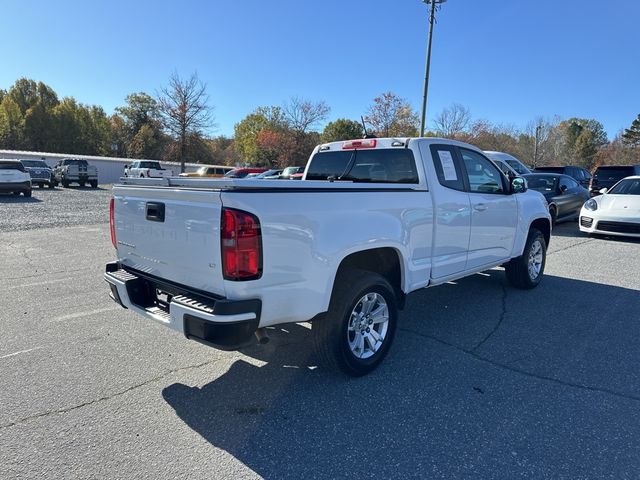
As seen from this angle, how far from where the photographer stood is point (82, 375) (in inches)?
137

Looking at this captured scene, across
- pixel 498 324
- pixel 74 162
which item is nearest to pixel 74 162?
pixel 74 162

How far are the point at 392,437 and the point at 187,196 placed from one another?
2.07m

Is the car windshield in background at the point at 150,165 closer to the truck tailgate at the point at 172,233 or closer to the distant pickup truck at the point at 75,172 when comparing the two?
the distant pickup truck at the point at 75,172

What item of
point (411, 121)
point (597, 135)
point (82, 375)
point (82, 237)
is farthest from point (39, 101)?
point (597, 135)

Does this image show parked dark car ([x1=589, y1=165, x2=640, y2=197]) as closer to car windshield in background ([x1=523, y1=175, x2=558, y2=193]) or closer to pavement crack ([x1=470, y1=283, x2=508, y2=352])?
car windshield in background ([x1=523, y1=175, x2=558, y2=193])

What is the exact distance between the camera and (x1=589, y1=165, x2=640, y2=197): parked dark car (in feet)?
55.0

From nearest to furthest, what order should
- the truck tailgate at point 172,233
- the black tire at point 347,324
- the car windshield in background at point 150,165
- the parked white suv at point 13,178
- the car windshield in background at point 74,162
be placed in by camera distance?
the truck tailgate at point 172,233 → the black tire at point 347,324 → the parked white suv at point 13,178 → the car windshield in background at point 74,162 → the car windshield in background at point 150,165

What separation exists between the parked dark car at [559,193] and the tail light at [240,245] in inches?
453

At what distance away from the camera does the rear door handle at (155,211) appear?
10.1ft

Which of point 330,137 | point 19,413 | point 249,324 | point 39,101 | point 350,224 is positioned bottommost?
point 19,413

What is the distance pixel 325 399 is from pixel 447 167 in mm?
2647

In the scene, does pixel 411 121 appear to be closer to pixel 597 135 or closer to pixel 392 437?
pixel 392 437

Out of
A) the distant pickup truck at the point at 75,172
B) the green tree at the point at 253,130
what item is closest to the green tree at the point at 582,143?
the green tree at the point at 253,130

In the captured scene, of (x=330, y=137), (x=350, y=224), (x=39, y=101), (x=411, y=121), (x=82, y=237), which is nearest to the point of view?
(x=350, y=224)
